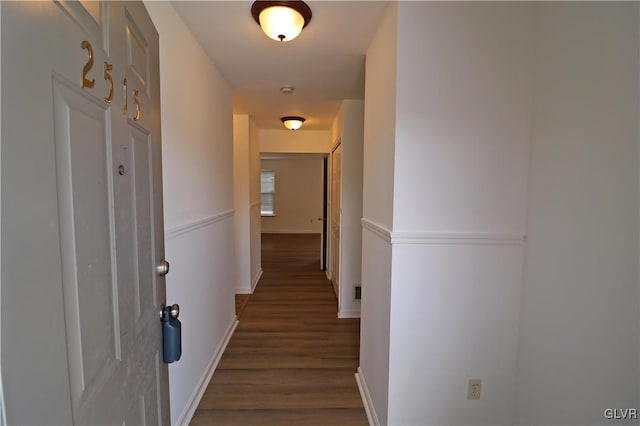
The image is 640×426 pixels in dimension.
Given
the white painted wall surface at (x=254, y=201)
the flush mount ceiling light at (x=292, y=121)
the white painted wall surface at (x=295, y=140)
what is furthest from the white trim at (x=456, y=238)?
the white painted wall surface at (x=295, y=140)

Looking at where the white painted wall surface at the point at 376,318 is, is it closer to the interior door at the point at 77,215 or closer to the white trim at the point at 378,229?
the white trim at the point at 378,229

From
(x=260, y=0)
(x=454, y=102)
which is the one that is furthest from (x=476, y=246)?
(x=260, y=0)

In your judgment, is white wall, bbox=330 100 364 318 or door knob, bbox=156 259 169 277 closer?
door knob, bbox=156 259 169 277

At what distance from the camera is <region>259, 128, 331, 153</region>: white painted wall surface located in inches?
182

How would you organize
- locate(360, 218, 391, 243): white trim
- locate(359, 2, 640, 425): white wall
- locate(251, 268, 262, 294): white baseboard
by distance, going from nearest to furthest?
locate(359, 2, 640, 425): white wall, locate(360, 218, 391, 243): white trim, locate(251, 268, 262, 294): white baseboard

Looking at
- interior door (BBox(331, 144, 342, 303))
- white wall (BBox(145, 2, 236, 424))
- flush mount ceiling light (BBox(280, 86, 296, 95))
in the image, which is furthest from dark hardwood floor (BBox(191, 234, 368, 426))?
flush mount ceiling light (BBox(280, 86, 296, 95))

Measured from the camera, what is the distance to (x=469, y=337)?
4.78ft

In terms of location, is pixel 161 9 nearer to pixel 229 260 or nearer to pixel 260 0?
pixel 260 0

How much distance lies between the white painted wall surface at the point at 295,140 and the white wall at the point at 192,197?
205 centimetres

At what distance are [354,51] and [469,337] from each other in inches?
71.6

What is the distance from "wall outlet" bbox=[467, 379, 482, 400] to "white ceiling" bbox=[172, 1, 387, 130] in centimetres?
192

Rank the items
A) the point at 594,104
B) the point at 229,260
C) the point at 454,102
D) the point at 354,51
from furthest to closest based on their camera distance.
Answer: the point at 229,260
the point at 354,51
the point at 454,102
the point at 594,104

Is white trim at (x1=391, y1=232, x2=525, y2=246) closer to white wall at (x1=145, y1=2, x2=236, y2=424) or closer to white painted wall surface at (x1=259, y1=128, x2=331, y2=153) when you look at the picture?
white wall at (x1=145, y1=2, x2=236, y2=424)

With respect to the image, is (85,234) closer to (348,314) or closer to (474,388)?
(474,388)
